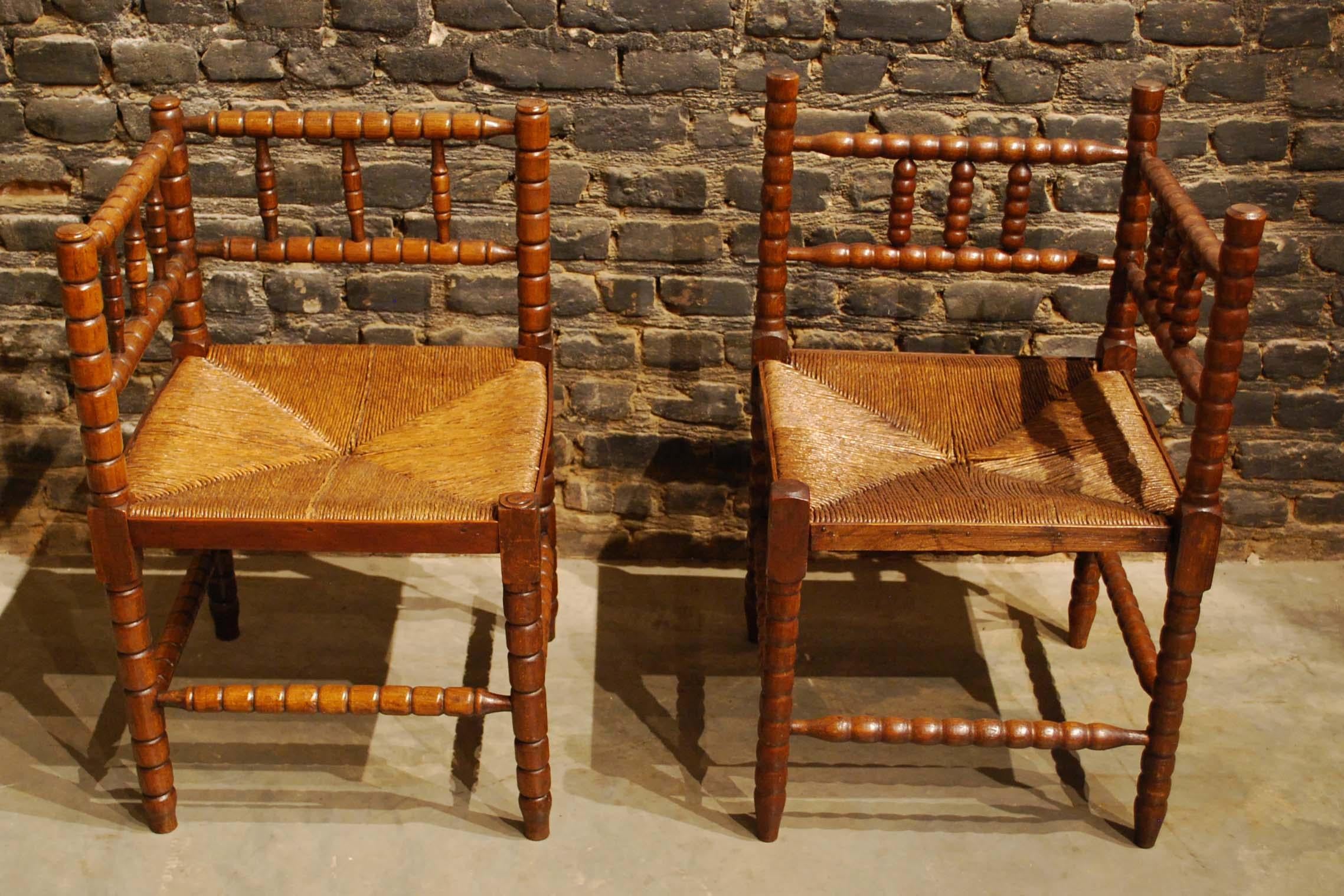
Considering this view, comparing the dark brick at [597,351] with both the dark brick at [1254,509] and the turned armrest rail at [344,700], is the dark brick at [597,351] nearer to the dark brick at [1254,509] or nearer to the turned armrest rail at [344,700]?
the turned armrest rail at [344,700]

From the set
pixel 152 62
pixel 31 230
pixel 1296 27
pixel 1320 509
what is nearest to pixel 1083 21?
pixel 1296 27

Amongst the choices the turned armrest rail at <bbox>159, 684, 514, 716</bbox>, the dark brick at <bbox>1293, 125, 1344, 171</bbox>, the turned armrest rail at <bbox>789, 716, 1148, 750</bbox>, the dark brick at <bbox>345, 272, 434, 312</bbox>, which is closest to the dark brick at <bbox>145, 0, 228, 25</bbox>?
the dark brick at <bbox>345, 272, 434, 312</bbox>

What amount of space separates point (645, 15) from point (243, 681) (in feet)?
4.32

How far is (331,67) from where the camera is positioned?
2.47 meters

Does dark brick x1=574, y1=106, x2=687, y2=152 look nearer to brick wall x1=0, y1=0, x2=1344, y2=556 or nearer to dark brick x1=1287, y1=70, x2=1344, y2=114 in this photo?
brick wall x1=0, y1=0, x2=1344, y2=556

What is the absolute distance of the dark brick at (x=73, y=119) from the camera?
8.23ft

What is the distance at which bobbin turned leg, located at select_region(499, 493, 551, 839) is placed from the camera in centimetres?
196

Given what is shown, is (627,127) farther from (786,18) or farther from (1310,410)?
(1310,410)

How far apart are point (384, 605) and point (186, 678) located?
1.24ft

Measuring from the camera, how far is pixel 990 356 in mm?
2387

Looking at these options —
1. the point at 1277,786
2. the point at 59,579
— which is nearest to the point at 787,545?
the point at 1277,786

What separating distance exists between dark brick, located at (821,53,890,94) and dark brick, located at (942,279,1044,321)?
1.33 ft

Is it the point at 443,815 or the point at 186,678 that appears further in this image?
the point at 186,678

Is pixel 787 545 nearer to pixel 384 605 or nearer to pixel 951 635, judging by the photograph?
pixel 951 635
